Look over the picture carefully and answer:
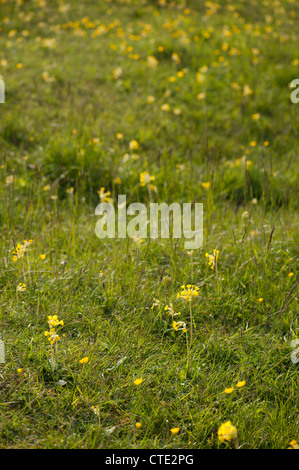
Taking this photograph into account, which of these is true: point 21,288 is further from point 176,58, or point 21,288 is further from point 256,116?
point 176,58

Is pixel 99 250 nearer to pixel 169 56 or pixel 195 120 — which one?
pixel 195 120

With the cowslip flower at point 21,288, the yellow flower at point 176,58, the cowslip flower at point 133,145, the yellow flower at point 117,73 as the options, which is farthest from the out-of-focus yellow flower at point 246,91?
the cowslip flower at point 21,288

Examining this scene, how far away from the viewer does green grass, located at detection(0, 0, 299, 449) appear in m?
2.10

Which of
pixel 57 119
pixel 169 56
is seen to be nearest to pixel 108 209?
pixel 57 119

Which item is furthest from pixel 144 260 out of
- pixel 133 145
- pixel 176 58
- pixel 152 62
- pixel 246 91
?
pixel 176 58

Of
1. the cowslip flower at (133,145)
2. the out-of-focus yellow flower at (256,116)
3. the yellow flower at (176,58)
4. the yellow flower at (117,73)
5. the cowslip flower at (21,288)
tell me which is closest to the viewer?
the cowslip flower at (21,288)

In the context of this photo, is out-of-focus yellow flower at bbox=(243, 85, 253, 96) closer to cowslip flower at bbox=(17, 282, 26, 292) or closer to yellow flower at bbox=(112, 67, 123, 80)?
yellow flower at bbox=(112, 67, 123, 80)

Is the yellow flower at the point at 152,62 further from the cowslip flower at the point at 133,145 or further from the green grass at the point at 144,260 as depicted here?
the cowslip flower at the point at 133,145

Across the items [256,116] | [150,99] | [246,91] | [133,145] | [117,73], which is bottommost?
[133,145]

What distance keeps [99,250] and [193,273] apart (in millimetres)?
655

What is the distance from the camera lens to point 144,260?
9.91 ft

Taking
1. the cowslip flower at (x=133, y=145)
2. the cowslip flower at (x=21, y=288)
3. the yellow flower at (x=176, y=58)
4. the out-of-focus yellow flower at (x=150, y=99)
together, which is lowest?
the cowslip flower at (x=21, y=288)

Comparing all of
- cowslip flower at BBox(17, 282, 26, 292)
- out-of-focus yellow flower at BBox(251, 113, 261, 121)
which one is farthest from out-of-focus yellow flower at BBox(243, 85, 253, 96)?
cowslip flower at BBox(17, 282, 26, 292)

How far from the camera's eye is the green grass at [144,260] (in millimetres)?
2098
